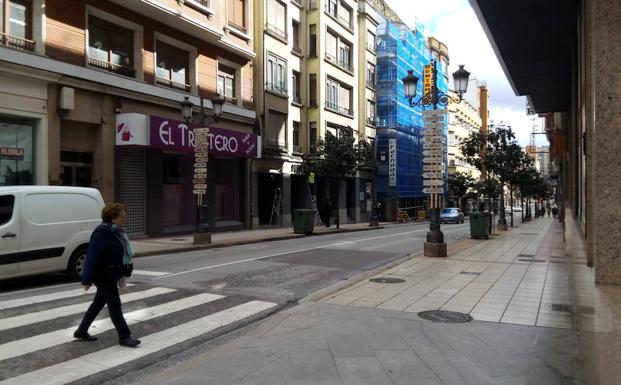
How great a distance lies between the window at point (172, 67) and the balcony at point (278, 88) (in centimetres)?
661

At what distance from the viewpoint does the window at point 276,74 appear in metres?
30.2

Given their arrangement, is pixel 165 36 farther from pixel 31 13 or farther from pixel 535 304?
pixel 535 304

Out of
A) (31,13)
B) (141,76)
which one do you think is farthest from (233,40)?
(31,13)

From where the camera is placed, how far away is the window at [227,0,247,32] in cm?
2675

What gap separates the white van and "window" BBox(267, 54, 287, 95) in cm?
2063

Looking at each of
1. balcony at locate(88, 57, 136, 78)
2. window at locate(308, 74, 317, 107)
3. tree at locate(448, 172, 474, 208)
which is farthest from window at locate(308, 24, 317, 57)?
tree at locate(448, 172, 474, 208)

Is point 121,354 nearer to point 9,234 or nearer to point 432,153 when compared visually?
point 9,234

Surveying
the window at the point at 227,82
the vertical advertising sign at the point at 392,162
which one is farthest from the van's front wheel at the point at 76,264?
the vertical advertising sign at the point at 392,162

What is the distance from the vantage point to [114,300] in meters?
5.77

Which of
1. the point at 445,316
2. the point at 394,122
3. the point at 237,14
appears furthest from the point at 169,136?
the point at 394,122

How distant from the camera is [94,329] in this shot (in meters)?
6.55

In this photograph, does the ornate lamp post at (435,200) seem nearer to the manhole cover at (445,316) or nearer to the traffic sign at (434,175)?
the traffic sign at (434,175)

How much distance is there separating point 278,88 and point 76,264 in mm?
22422

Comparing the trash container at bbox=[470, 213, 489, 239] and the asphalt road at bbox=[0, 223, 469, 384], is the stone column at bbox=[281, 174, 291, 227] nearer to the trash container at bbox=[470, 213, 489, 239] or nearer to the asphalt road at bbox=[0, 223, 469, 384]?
the trash container at bbox=[470, 213, 489, 239]
